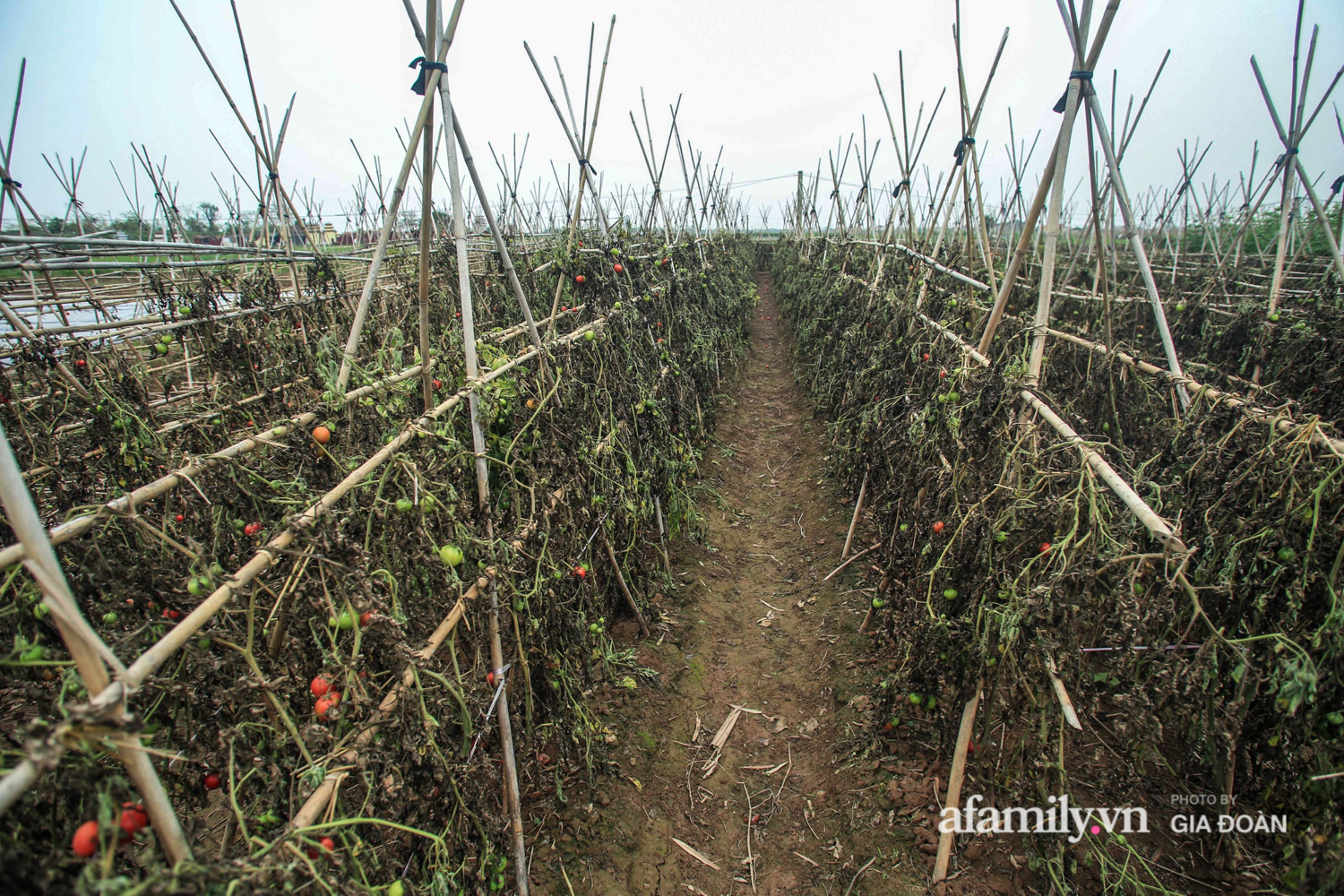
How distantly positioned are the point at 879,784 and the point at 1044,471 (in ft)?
4.90

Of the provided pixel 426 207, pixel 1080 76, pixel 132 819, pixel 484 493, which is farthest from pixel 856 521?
pixel 132 819

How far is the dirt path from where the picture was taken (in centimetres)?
213

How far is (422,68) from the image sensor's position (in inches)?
67.2

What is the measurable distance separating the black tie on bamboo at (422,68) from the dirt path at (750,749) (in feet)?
8.58

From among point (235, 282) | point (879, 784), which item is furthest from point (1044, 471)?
point (235, 282)

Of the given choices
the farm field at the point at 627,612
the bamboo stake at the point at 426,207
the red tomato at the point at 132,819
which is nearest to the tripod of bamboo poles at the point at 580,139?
the farm field at the point at 627,612

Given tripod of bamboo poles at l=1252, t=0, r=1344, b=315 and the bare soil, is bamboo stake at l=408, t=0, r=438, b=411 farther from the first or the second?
tripod of bamboo poles at l=1252, t=0, r=1344, b=315

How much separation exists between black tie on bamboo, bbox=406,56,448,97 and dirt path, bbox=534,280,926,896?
2.61m

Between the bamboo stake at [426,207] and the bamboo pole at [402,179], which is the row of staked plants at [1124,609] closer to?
the bamboo stake at [426,207]

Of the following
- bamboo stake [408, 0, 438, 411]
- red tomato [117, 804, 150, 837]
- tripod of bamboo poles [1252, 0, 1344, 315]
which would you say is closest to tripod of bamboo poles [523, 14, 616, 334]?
bamboo stake [408, 0, 438, 411]

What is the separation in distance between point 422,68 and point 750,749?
2.97 metres

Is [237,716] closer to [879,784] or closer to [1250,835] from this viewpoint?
[879,784]

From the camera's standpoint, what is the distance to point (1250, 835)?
6.35 feet

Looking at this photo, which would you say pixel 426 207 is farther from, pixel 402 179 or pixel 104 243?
pixel 104 243
